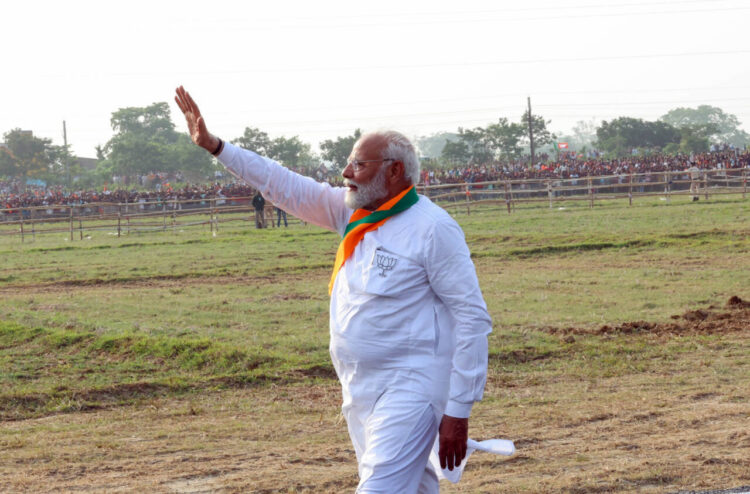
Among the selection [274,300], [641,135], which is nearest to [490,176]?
[641,135]

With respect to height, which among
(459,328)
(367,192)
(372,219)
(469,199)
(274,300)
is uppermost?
(367,192)

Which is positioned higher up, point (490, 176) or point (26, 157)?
point (26, 157)

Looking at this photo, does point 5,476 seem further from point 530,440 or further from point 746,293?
point 746,293

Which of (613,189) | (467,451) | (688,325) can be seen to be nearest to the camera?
(467,451)

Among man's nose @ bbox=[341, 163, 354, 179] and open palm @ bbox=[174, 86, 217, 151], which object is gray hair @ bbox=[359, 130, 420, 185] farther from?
open palm @ bbox=[174, 86, 217, 151]

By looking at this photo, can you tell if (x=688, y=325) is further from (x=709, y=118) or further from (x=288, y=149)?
(x=709, y=118)

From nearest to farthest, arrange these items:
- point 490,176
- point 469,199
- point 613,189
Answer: point 469,199 → point 613,189 → point 490,176

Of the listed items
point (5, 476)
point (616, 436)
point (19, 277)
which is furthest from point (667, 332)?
point (19, 277)

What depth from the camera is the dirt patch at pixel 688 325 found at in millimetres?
10203

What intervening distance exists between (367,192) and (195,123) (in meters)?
0.81

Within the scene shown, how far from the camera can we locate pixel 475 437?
6234mm

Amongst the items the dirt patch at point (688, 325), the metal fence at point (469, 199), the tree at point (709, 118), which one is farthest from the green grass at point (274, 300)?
the tree at point (709, 118)

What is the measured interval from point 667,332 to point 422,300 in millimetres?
7586

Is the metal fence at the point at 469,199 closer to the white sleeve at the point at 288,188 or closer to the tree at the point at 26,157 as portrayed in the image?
the white sleeve at the point at 288,188
